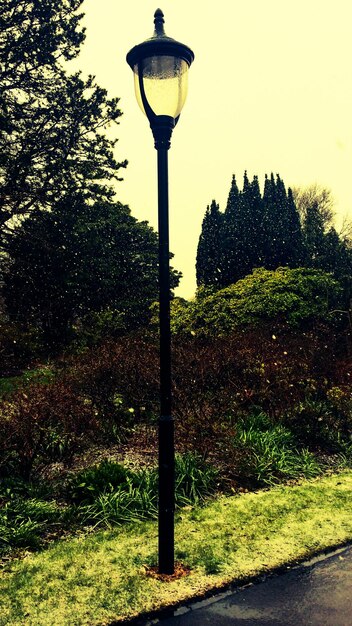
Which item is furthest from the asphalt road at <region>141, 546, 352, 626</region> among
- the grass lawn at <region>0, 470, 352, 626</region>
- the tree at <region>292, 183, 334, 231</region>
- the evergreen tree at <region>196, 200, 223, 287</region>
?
the tree at <region>292, 183, 334, 231</region>

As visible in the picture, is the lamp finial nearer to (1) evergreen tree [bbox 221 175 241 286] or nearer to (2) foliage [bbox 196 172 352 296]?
(2) foliage [bbox 196 172 352 296]

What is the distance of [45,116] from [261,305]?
483 inches

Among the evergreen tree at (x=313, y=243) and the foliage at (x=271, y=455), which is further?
the evergreen tree at (x=313, y=243)

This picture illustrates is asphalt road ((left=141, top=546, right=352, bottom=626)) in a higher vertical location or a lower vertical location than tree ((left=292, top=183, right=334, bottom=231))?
lower

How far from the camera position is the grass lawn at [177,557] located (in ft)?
14.1

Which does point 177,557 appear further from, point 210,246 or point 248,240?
point 210,246

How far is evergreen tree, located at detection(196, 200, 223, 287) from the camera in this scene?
31.8m

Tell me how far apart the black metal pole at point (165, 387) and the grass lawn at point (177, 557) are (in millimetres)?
311

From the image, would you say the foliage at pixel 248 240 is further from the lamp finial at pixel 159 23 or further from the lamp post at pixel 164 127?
the lamp post at pixel 164 127

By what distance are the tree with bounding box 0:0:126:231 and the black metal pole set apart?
17296mm

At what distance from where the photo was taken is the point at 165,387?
4828 mm

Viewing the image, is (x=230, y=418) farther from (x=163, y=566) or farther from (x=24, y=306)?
(x=24, y=306)

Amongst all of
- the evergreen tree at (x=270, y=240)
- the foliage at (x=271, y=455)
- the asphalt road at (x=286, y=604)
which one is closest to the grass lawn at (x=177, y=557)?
the asphalt road at (x=286, y=604)

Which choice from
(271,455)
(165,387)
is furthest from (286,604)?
(271,455)
